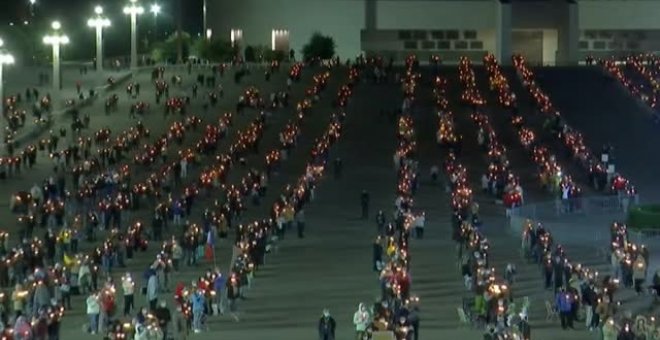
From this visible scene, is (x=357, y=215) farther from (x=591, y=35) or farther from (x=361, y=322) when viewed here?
(x=591, y=35)

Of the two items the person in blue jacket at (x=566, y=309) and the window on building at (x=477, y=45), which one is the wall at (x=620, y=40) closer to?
the window on building at (x=477, y=45)

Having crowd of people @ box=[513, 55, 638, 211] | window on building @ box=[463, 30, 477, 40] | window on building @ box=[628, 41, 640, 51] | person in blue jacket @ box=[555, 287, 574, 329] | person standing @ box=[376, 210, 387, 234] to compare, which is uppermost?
window on building @ box=[463, 30, 477, 40]

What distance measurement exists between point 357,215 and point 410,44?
47018mm

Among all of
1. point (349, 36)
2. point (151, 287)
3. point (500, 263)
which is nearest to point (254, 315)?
point (151, 287)

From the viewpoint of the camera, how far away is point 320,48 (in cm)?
9169

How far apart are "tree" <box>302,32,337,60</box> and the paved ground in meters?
16.5

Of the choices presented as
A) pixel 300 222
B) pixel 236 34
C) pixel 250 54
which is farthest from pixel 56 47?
pixel 236 34

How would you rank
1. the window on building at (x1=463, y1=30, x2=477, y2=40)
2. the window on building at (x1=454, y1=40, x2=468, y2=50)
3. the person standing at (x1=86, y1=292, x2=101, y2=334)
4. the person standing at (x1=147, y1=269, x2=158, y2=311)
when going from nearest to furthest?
the person standing at (x1=86, y1=292, x2=101, y2=334) → the person standing at (x1=147, y1=269, x2=158, y2=311) → the window on building at (x1=463, y1=30, x2=477, y2=40) → the window on building at (x1=454, y1=40, x2=468, y2=50)

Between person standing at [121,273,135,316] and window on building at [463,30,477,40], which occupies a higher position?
window on building at [463,30,477,40]

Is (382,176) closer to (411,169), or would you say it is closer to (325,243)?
(411,169)

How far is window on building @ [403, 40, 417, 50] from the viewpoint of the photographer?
94.6 metres

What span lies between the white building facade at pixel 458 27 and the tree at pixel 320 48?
5.77 ft

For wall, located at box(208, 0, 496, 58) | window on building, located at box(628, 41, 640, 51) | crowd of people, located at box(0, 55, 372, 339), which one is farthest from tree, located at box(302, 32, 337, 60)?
crowd of people, located at box(0, 55, 372, 339)

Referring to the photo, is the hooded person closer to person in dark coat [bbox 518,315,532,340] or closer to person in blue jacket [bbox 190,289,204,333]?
person in dark coat [bbox 518,315,532,340]
